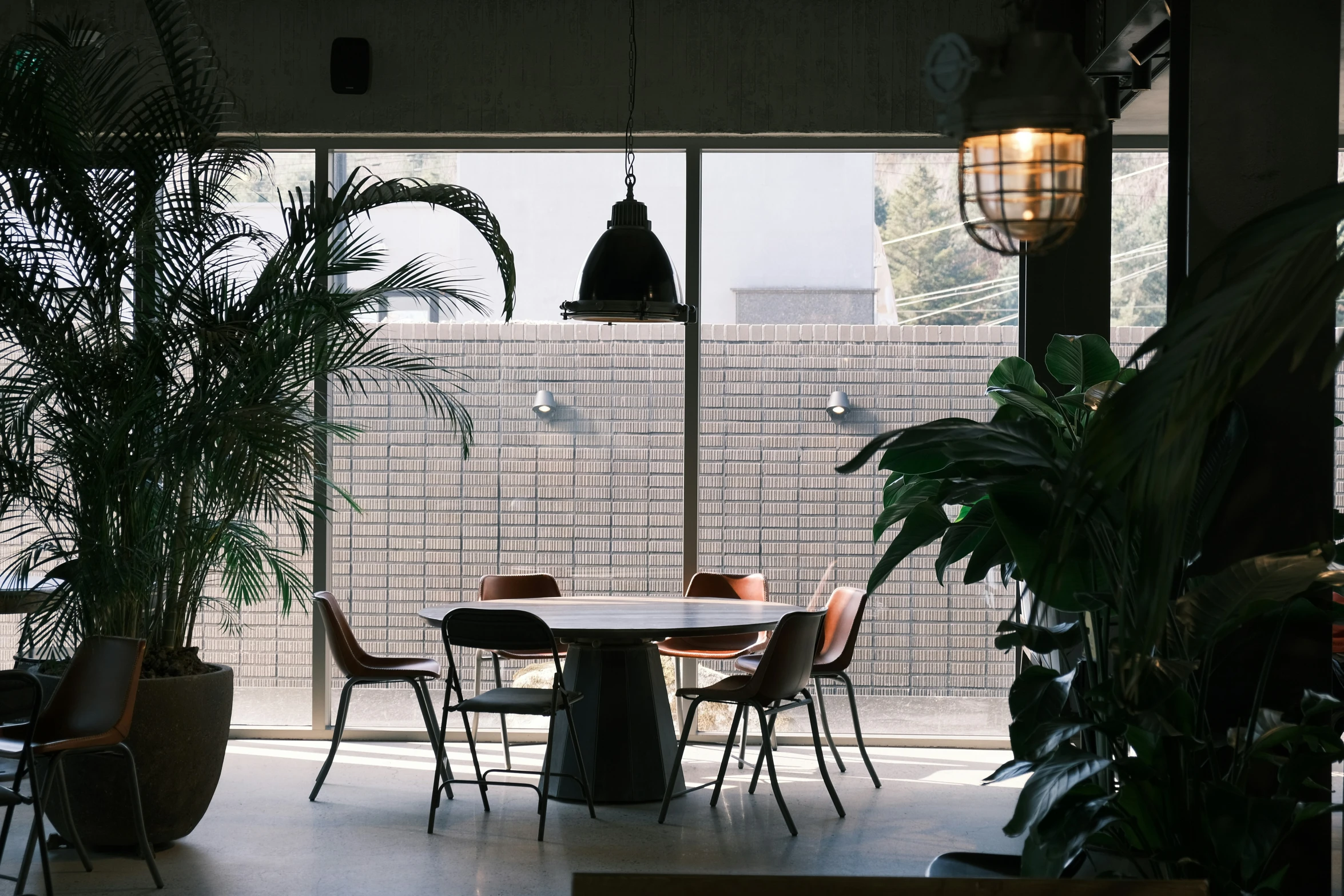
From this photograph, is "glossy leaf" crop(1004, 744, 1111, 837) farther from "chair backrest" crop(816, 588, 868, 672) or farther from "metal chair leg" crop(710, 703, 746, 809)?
"chair backrest" crop(816, 588, 868, 672)

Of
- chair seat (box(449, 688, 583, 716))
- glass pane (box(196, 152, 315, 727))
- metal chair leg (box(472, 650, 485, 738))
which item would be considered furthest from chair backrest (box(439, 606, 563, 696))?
glass pane (box(196, 152, 315, 727))

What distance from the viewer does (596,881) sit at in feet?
5.58

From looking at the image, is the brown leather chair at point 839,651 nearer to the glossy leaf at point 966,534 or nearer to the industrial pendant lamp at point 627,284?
the industrial pendant lamp at point 627,284

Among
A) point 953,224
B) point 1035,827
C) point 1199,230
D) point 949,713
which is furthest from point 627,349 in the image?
point 1035,827

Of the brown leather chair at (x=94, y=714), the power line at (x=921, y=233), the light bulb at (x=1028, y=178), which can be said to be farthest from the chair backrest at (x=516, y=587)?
the light bulb at (x=1028, y=178)

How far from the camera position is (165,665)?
4.19 m

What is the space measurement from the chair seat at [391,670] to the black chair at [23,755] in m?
1.23

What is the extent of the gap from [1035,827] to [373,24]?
15.7 ft

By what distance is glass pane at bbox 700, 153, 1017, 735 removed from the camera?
590cm

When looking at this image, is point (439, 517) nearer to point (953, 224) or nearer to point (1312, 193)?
point (953, 224)

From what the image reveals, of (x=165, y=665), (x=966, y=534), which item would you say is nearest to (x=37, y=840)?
(x=165, y=665)

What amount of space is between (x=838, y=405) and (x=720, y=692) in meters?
1.94

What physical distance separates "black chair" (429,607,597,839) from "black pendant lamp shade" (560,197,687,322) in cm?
110

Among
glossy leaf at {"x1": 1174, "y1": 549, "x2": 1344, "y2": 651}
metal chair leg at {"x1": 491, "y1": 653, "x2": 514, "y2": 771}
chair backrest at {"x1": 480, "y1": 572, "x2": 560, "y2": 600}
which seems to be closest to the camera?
glossy leaf at {"x1": 1174, "y1": 549, "x2": 1344, "y2": 651}
